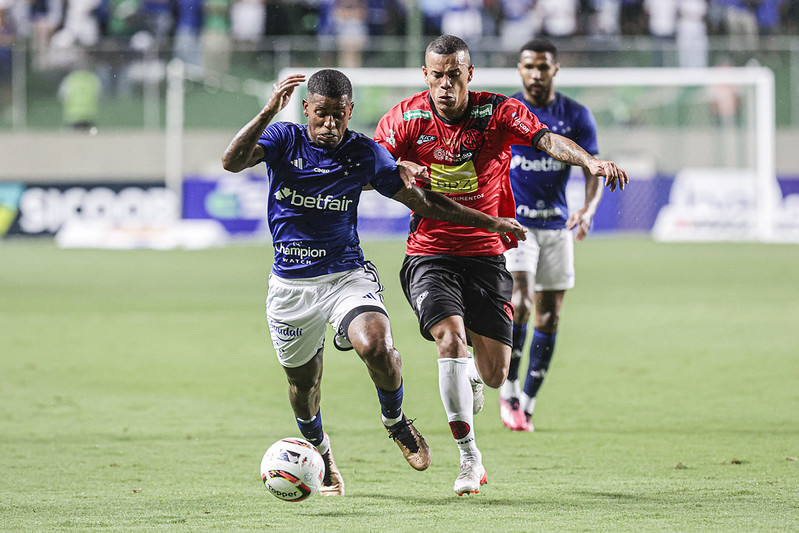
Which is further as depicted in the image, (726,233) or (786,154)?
(786,154)

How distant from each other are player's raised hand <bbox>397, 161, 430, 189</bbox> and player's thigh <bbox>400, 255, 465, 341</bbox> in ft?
2.02

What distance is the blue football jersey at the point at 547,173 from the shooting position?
319 inches

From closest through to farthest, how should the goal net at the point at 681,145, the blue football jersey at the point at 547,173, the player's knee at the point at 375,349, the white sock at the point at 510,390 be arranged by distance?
the player's knee at the point at 375,349, the white sock at the point at 510,390, the blue football jersey at the point at 547,173, the goal net at the point at 681,145

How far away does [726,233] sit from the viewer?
24594 millimetres

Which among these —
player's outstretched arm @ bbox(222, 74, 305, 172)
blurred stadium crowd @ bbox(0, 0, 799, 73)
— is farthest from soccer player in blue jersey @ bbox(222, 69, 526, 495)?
blurred stadium crowd @ bbox(0, 0, 799, 73)

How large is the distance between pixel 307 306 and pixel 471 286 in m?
1.04

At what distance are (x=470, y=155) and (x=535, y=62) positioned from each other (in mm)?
1781

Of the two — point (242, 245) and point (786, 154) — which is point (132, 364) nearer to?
point (242, 245)

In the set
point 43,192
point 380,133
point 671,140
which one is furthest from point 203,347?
point 671,140

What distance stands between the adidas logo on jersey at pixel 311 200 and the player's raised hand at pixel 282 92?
0.53 m

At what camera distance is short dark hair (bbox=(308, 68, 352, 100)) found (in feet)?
18.4

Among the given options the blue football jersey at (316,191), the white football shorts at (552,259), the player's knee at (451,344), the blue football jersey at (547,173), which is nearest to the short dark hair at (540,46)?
the blue football jersey at (547,173)

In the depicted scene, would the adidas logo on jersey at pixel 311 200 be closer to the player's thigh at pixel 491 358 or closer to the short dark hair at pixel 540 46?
the player's thigh at pixel 491 358

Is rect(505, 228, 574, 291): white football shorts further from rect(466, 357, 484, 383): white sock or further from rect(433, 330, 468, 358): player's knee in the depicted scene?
rect(433, 330, 468, 358): player's knee
